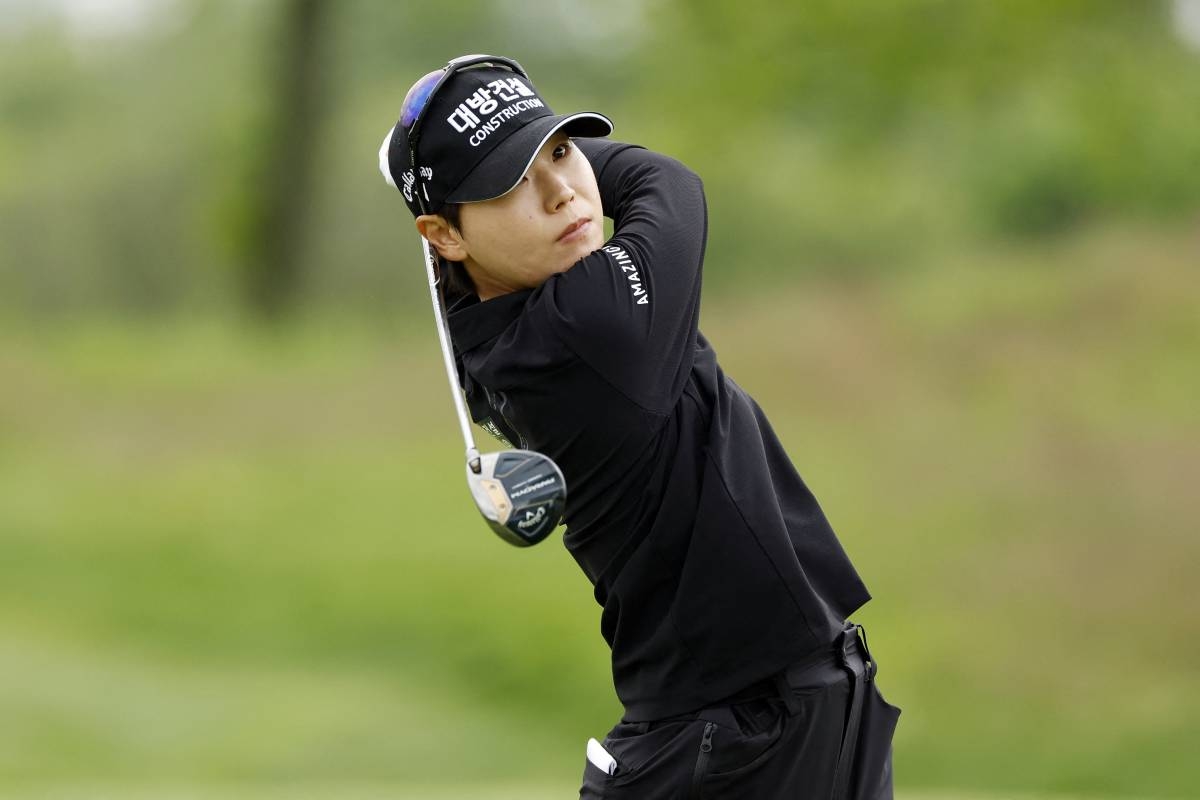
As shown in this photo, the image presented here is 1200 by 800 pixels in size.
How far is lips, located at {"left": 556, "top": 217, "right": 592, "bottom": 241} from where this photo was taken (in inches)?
78.4

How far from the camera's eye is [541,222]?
6.48 ft

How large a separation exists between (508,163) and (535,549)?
6.96 m

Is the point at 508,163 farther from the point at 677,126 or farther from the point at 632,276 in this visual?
the point at 677,126

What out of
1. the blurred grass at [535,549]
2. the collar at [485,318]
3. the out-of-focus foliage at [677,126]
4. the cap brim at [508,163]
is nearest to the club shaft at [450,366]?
the collar at [485,318]

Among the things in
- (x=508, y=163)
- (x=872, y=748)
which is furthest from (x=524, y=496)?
(x=872, y=748)

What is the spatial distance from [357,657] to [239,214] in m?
3.84

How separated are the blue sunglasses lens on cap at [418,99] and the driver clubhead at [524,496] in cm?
44

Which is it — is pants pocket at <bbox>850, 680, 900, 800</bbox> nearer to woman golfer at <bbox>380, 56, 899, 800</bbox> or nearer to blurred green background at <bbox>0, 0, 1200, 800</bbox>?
woman golfer at <bbox>380, 56, 899, 800</bbox>

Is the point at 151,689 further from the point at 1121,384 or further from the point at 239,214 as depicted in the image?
the point at 1121,384

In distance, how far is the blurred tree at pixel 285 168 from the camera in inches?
438

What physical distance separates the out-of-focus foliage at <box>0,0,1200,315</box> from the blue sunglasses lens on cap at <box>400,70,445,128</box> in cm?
779

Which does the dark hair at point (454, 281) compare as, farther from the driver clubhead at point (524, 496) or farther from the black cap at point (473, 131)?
the driver clubhead at point (524, 496)

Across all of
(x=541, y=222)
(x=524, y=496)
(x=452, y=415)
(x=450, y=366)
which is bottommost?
(x=524, y=496)

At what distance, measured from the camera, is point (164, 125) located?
11.5 metres
